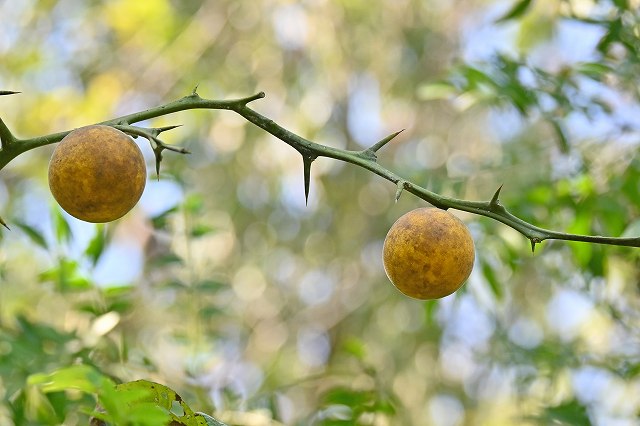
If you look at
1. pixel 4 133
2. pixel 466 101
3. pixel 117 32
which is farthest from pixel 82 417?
pixel 117 32

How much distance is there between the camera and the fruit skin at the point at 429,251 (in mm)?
1538

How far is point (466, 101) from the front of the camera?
3.52 m

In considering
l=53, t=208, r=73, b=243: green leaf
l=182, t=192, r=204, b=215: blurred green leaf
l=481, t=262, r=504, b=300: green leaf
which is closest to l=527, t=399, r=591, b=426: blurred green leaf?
l=481, t=262, r=504, b=300: green leaf

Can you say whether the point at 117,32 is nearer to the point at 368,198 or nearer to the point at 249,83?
the point at 249,83

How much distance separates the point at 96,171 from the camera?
1508 mm

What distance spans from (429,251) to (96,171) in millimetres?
606

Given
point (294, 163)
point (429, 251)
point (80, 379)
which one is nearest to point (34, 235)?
point (80, 379)

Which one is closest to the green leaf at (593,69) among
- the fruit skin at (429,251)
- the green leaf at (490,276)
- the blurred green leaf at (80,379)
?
the green leaf at (490,276)

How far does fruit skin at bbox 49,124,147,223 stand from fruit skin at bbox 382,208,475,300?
0.49 m

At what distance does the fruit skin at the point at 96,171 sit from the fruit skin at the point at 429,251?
19.3 inches

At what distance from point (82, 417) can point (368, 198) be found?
13.5 feet

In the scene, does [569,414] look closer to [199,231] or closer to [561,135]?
[561,135]

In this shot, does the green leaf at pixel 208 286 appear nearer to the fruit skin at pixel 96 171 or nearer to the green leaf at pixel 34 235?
the green leaf at pixel 34 235

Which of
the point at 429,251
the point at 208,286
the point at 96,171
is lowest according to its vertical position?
the point at 208,286
